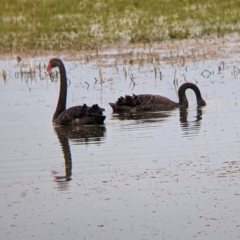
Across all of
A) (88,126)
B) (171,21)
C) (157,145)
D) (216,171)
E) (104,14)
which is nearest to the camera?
(216,171)

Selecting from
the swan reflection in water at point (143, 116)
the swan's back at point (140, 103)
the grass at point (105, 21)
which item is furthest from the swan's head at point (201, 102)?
the grass at point (105, 21)

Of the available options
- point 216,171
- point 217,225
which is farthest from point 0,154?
point 217,225

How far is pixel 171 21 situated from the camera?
26.3m

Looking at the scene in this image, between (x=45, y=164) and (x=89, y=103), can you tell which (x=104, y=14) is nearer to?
(x=89, y=103)

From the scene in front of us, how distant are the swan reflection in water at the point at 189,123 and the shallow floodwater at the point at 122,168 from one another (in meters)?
0.01

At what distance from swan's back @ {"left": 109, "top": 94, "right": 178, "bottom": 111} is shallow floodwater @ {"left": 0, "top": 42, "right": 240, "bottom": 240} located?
0.15 meters

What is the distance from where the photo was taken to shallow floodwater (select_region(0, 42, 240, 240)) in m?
7.52

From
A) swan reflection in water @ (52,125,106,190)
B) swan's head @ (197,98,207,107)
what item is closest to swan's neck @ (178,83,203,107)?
swan's head @ (197,98,207,107)

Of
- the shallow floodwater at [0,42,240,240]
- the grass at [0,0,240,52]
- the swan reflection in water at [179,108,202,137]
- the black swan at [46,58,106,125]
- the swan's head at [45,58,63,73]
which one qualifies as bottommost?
the shallow floodwater at [0,42,240,240]

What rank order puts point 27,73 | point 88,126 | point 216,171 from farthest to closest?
point 27,73, point 88,126, point 216,171

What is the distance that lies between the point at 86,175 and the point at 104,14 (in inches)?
780

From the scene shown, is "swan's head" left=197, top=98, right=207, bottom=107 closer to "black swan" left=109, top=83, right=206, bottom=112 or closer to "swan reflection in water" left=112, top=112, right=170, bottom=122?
"black swan" left=109, top=83, right=206, bottom=112

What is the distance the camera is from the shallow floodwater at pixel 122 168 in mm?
7523

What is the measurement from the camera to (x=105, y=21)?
1070 inches
